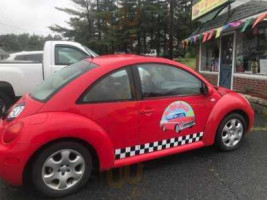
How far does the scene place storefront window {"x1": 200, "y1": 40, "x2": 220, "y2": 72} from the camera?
464 inches

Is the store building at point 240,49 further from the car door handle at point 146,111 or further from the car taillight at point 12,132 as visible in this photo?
the car taillight at point 12,132

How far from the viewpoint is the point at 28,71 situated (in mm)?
7141

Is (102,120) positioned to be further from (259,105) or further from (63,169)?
(259,105)

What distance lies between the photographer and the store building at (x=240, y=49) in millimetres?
8688

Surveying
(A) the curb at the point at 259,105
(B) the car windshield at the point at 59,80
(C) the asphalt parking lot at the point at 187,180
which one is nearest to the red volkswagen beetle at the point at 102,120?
(B) the car windshield at the point at 59,80

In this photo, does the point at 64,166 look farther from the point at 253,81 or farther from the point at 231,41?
the point at 231,41

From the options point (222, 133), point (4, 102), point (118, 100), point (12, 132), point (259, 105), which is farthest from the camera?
point (259, 105)

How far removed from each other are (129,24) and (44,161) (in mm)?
33688

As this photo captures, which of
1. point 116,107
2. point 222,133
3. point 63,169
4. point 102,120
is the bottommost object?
point 63,169

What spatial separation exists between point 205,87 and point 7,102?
16.0 ft

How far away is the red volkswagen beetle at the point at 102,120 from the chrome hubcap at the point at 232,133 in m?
0.06

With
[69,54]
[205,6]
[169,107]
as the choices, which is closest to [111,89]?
[169,107]

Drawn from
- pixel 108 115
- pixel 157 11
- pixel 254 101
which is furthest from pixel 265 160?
pixel 157 11

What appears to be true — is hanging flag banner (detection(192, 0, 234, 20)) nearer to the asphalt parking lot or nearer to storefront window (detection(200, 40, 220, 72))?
storefront window (detection(200, 40, 220, 72))
